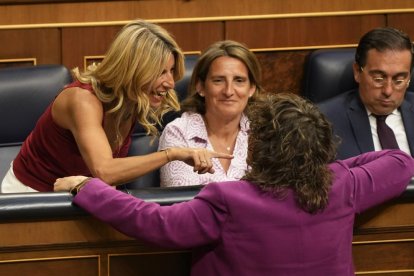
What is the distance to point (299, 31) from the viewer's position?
2.42 meters

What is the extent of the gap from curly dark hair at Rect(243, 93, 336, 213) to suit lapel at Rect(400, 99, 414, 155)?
802mm

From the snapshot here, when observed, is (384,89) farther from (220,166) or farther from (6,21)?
(6,21)

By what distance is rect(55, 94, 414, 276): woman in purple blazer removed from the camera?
126 cm

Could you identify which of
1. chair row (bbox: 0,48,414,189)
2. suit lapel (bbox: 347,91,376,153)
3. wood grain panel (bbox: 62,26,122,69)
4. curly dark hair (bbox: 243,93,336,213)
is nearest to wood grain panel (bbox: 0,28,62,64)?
wood grain panel (bbox: 62,26,122,69)

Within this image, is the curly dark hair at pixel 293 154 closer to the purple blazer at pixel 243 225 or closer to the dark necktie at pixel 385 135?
the purple blazer at pixel 243 225

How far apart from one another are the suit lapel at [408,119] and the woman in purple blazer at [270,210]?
2.57 ft

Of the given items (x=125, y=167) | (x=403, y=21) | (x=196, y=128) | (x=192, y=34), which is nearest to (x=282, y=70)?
(x=192, y=34)

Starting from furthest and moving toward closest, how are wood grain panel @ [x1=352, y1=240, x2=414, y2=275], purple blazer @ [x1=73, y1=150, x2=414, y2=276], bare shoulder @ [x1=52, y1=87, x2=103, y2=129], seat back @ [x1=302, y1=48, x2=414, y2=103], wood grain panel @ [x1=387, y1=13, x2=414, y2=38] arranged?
wood grain panel @ [x1=387, y1=13, x2=414, y2=38], seat back @ [x1=302, y1=48, x2=414, y2=103], bare shoulder @ [x1=52, y1=87, x2=103, y2=129], wood grain panel @ [x1=352, y1=240, x2=414, y2=275], purple blazer @ [x1=73, y1=150, x2=414, y2=276]

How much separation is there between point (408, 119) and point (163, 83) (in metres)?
0.66

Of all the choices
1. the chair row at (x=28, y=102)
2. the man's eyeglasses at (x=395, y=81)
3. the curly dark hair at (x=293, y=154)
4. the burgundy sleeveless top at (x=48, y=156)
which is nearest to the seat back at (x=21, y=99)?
the chair row at (x=28, y=102)

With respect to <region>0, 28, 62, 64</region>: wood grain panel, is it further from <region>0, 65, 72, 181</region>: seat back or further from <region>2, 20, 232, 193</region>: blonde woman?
<region>2, 20, 232, 193</region>: blonde woman

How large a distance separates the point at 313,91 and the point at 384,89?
216 millimetres

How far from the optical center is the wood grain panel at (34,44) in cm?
234

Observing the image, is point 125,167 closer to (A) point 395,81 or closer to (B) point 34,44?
(A) point 395,81
